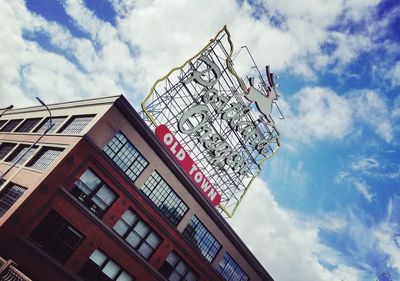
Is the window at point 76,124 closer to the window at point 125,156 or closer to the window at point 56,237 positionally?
the window at point 125,156

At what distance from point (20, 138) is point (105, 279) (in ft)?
58.0

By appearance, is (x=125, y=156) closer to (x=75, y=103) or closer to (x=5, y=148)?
(x=75, y=103)

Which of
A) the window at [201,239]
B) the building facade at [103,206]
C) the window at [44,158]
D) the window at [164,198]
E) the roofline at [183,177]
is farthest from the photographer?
the window at [201,239]

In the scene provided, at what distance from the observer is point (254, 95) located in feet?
118

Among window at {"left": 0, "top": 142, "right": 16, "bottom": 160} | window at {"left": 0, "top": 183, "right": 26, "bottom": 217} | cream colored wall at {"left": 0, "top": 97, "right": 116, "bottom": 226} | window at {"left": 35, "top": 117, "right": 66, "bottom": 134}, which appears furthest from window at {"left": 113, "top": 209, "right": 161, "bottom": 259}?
window at {"left": 0, "top": 142, "right": 16, "bottom": 160}

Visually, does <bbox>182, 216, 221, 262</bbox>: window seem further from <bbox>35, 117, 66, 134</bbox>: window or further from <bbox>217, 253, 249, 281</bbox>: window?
<bbox>35, 117, 66, 134</bbox>: window

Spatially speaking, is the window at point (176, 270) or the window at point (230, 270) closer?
the window at point (176, 270)

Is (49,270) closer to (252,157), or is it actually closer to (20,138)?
(20,138)

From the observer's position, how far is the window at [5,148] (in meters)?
34.8

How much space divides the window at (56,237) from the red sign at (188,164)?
34.3 ft

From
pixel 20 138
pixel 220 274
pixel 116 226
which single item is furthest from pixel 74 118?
pixel 220 274

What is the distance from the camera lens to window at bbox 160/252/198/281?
30341mm

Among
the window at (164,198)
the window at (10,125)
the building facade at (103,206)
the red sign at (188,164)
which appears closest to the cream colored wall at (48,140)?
the building facade at (103,206)

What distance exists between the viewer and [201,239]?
33188 millimetres
